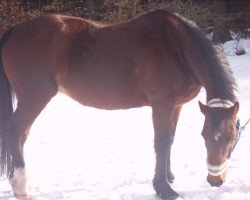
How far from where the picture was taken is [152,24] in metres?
3.85

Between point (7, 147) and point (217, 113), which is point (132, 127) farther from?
point (217, 113)

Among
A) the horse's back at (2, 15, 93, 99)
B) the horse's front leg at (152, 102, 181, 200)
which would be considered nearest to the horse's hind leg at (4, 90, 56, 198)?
the horse's back at (2, 15, 93, 99)

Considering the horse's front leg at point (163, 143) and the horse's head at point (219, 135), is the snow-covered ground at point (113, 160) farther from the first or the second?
the horse's head at point (219, 135)

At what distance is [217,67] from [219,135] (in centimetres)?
64

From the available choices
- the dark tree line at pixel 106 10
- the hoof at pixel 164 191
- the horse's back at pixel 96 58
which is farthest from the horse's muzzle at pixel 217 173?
the dark tree line at pixel 106 10

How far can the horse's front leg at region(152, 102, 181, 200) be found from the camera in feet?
12.0

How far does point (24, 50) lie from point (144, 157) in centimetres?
192

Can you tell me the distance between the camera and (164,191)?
3.64 m

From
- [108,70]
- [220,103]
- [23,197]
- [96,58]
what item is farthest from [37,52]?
[220,103]

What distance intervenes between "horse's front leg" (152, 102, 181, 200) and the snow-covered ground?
0.39 feet

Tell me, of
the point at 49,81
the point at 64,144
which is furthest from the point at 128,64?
the point at 64,144

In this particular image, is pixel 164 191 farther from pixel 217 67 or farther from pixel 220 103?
pixel 217 67

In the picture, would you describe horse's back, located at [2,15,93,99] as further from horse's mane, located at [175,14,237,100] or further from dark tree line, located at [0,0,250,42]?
dark tree line, located at [0,0,250,42]

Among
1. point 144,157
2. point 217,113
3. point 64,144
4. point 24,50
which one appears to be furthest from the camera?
point 64,144
